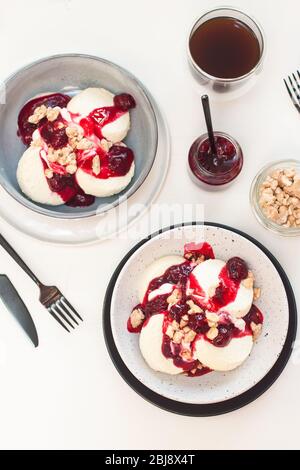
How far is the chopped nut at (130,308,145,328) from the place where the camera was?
1.25 m

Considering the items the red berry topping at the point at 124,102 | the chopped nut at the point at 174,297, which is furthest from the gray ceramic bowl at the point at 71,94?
the chopped nut at the point at 174,297

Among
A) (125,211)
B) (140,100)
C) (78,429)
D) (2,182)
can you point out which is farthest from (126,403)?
(140,100)

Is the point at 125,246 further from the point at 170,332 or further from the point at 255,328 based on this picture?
the point at 255,328

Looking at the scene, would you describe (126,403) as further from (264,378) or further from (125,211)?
(125,211)

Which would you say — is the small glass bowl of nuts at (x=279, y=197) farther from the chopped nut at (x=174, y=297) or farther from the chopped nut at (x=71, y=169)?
the chopped nut at (x=71, y=169)

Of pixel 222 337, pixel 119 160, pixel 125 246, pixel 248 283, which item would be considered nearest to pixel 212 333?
pixel 222 337

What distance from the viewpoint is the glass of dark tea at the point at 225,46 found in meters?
1.24

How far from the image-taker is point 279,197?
1238 mm

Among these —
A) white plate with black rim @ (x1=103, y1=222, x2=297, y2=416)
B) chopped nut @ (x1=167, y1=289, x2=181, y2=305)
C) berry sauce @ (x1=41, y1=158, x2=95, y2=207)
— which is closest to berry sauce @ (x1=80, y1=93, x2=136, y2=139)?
berry sauce @ (x1=41, y1=158, x2=95, y2=207)

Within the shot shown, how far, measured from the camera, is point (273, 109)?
131cm

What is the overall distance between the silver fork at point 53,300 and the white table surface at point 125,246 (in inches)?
0.8

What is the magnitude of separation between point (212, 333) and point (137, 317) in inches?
6.5

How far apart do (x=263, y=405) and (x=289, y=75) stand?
73cm
